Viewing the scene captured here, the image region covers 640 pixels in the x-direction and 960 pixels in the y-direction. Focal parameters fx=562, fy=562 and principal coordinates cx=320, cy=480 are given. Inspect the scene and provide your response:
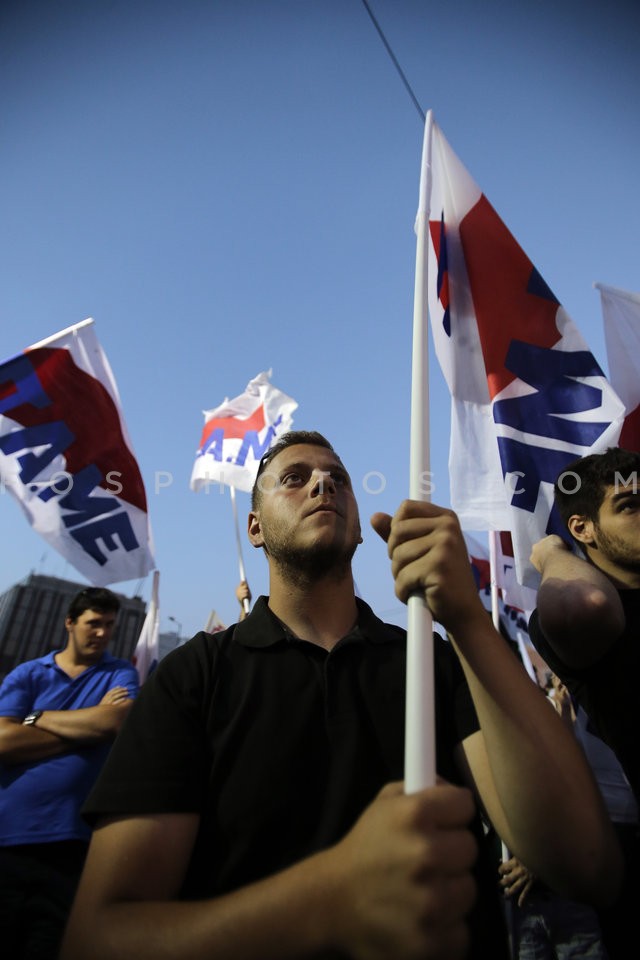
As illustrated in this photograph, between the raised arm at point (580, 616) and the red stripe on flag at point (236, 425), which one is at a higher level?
the red stripe on flag at point (236, 425)

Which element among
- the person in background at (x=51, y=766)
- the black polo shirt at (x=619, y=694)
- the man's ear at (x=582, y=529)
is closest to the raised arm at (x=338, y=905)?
the black polo shirt at (x=619, y=694)

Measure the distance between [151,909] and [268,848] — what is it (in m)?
0.27

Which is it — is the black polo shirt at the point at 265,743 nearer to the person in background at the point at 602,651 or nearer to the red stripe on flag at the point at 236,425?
the person in background at the point at 602,651

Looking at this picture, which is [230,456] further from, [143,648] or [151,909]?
[151,909]

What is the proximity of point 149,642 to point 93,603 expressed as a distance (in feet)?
12.1

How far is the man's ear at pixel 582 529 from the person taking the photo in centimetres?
242

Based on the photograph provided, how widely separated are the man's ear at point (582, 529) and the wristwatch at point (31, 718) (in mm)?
3004

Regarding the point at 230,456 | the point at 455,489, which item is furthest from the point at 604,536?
the point at 230,456

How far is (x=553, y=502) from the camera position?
3295 mm

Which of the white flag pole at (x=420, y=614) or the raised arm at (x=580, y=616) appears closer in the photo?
the white flag pole at (x=420, y=614)

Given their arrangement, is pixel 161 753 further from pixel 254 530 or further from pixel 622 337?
pixel 622 337

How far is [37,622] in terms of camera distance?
62.3 metres

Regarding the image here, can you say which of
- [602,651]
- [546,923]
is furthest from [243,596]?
[602,651]

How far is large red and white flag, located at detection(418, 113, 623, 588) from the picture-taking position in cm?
311
